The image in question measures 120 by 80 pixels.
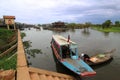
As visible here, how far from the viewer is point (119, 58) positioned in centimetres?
1781

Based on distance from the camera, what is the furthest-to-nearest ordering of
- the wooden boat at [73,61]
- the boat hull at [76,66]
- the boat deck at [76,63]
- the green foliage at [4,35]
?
Answer: 1. the green foliage at [4,35]
2. the boat deck at [76,63]
3. the wooden boat at [73,61]
4. the boat hull at [76,66]

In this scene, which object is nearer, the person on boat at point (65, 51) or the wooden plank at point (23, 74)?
the wooden plank at point (23, 74)

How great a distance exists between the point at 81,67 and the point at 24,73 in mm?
7192

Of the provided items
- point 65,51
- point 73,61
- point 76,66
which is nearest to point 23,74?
point 76,66

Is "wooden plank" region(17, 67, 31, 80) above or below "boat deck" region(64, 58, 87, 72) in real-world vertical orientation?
above

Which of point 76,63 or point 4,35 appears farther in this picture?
point 4,35

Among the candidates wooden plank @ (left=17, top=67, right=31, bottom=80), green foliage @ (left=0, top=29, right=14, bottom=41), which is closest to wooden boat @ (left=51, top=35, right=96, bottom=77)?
wooden plank @ (left=17, top=67, right=31, bottom=80)

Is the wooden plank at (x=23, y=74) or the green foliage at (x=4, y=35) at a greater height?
the green foliage at (x=4, y=35)

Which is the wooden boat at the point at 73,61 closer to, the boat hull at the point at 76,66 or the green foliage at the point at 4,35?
the boat hull at the point at 76,66

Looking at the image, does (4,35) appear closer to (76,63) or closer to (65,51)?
(65,51)

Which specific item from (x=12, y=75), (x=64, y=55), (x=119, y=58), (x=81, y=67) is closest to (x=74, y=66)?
(x=81, y=67)

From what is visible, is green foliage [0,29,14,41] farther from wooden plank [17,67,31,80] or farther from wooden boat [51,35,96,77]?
wooden plank [17,67,31,80]

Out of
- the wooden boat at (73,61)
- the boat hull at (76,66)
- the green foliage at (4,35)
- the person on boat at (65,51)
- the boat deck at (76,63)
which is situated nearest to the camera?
the boat hull at (76,66)

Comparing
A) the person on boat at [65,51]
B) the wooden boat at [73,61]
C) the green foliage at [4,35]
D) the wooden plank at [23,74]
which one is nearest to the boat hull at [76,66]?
the wooden boat at [73,61]
